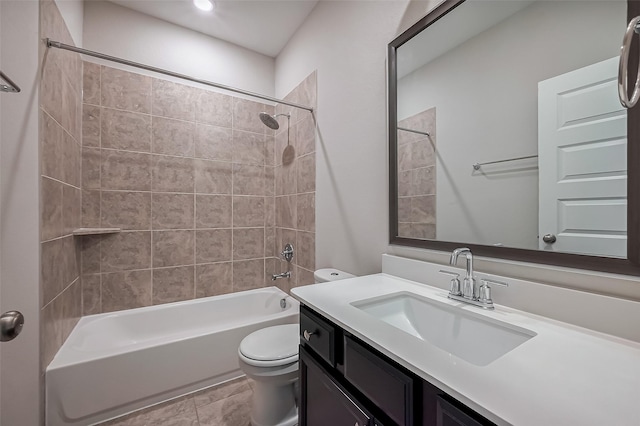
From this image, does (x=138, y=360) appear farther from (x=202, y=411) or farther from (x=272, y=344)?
(x=272, y=344)

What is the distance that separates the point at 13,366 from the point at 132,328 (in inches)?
35.0

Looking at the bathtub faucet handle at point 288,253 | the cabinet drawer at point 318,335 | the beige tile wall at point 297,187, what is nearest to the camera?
the cabinet drawer at point 318,335

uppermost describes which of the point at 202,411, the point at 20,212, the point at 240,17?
the point at 240,17

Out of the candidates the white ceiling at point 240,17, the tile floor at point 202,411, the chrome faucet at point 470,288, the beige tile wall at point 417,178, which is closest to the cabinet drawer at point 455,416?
the chrome faucet at point 470,288

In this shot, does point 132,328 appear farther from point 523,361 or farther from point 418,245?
point 523,361

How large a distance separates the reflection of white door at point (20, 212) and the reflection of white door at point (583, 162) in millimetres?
2054

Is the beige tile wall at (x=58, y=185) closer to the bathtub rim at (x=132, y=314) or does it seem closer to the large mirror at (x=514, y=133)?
the bathtub rim at (x=132, y=314)

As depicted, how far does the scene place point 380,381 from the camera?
65 cm

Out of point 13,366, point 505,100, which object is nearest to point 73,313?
point 13,366

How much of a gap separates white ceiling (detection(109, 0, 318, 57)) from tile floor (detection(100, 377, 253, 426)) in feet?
9.07

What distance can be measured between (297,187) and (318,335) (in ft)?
5.00

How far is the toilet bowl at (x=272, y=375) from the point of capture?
1296 millimetres

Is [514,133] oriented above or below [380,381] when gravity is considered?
above

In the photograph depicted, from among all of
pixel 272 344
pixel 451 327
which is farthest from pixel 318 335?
A: pixel 272 344
